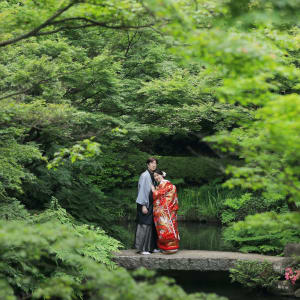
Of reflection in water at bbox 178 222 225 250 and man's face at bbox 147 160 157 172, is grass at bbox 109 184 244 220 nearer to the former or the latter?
reflection in water at bbox 178 222 225 250

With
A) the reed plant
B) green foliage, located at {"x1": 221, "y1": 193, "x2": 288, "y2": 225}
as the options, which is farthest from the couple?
the reed plant

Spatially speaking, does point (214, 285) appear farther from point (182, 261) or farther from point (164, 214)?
point (164, 214)

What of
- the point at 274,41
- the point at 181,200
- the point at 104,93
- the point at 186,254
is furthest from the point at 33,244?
the point at 181,200

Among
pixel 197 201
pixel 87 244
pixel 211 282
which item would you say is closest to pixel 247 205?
pixel 211 282

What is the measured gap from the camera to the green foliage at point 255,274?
797 cm

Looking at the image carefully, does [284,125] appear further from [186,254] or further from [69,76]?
[69,76]

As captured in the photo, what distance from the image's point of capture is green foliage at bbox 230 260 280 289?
7969mm

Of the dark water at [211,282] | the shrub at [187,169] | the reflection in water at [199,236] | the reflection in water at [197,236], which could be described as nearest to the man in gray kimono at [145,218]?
the dark water at [211,282]

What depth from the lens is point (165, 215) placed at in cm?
889

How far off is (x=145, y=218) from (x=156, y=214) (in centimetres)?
23

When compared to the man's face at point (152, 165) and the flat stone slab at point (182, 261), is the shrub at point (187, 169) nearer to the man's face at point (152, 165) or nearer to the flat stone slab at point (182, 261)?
the man's face at point (152, 165)

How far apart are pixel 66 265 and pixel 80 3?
391 cm

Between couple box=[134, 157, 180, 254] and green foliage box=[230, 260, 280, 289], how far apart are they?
4.14 feet

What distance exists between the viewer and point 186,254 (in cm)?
866
